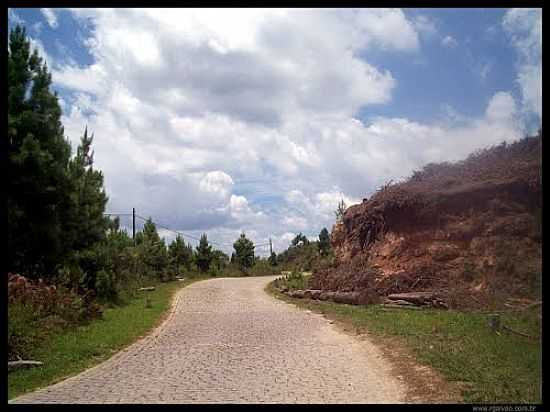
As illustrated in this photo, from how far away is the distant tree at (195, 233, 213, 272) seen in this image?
47.5 m

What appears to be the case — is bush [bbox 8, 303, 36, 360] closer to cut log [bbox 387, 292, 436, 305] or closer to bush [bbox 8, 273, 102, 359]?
bush [bbox 8, 273, 102, 359]

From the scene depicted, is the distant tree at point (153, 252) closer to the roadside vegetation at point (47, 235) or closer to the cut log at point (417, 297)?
the roadside vegetation at point (47, 235)

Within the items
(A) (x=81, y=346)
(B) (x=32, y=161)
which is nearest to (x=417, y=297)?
(A) (x=81, y=346)

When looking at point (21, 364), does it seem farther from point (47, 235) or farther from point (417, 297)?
point (417, 297)

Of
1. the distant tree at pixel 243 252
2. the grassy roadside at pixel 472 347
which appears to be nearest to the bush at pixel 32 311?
the grassy roadside at pixel 472 347

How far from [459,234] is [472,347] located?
860cm

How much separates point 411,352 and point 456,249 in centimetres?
855

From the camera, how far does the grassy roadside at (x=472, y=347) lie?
667cm

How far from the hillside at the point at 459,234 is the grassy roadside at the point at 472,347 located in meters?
2.08

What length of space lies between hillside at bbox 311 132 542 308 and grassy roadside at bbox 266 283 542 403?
81.8 inches

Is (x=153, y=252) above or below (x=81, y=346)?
above

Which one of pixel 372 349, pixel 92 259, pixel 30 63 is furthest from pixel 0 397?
pixel 92 259

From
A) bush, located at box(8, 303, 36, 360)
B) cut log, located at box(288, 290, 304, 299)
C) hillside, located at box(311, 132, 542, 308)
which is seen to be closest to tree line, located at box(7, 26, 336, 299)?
bush, located at box(8, 303, 36, 360)

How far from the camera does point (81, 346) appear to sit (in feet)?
33.8
